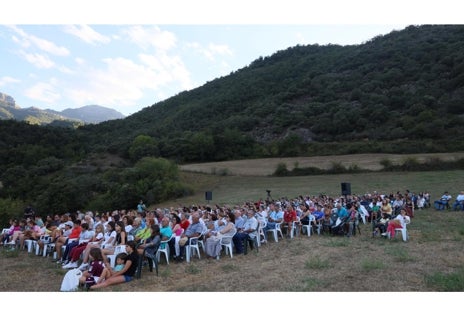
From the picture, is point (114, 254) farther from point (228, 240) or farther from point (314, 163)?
point (314, 163)

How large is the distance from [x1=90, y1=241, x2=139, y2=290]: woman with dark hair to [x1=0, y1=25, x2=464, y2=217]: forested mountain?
27319 mm

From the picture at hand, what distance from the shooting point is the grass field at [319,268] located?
5551mm

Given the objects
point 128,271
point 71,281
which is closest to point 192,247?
point 128,271

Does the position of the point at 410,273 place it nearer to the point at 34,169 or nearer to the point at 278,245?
the point at 278,245

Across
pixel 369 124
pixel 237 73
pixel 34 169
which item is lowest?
pixel 34 169

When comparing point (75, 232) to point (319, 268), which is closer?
point (319, 268)

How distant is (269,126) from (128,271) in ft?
181

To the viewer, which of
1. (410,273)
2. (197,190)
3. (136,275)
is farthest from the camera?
(197,190)

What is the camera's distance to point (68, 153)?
59.3 metres

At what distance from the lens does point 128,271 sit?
653cm

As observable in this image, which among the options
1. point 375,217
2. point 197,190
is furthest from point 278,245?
point 197,190

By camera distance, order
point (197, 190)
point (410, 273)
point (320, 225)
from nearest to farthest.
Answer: point (410, 273) < point (320, 225) < point (197, 190)

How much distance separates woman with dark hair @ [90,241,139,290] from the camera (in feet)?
20.5

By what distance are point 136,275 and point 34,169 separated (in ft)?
158
